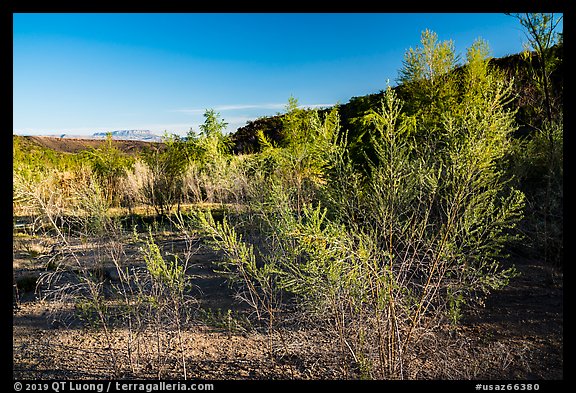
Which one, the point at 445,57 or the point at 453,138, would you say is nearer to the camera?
the point at 453,138

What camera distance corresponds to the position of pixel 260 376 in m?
3.58

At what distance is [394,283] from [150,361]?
2665mm

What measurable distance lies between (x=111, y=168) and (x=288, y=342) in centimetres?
1317

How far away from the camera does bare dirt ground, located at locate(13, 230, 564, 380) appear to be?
3.55m

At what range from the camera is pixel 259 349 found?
4074mm

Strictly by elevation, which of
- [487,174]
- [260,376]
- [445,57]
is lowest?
[260,376]

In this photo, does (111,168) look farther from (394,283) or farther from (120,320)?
(394,283)

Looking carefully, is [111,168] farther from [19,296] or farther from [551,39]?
[551,39]

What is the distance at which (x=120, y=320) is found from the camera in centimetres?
482

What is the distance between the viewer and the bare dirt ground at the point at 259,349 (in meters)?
3.55

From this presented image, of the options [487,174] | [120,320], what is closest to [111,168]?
[120,320]
